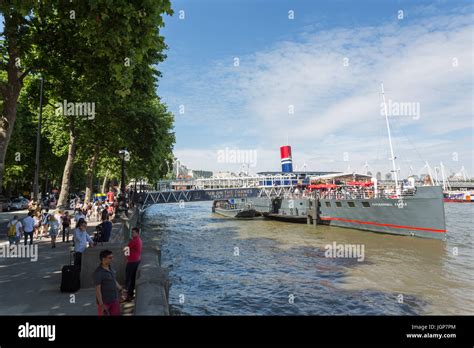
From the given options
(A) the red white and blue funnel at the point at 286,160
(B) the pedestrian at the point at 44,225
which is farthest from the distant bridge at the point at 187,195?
(B) the pedestrian at the point at 44,225

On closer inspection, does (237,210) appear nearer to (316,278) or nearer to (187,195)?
(187,195)

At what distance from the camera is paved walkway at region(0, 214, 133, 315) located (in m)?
7.54

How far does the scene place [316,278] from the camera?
1662cm

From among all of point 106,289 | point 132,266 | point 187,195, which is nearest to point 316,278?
point 132,266

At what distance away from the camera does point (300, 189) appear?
59906mm

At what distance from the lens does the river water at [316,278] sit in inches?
492

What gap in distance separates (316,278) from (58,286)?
38.1ft

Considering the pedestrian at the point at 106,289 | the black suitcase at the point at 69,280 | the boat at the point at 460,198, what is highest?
the pedestrian at the point at 106,289

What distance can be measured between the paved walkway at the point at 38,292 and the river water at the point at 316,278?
405 cm
